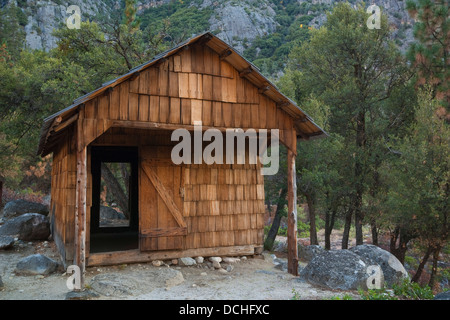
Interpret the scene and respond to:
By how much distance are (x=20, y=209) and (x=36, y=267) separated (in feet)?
30.6

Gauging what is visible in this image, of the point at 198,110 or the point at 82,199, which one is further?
the point at 198,110

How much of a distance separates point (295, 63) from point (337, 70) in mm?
3254

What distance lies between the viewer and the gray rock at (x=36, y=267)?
7.84 m

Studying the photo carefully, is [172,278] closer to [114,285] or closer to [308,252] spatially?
[114,285]

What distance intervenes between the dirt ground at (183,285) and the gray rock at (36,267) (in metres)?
0.17

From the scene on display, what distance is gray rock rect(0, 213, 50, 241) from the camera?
12.2 metres

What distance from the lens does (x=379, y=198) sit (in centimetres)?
1523

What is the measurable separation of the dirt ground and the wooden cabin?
0.56 m

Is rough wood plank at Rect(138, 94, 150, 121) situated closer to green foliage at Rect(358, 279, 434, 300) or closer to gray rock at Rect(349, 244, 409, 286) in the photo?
green foliage at Rect(358, 279, 434, 300)

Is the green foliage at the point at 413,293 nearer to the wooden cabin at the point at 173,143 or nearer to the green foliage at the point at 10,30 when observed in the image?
the wooden cabin at the point at 173,143

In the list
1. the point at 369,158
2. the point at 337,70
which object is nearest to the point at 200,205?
the point at 369,158

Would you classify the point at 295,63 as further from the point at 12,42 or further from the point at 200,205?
the point at 12,42

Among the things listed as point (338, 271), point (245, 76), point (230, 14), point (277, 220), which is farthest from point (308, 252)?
point (230, 14)

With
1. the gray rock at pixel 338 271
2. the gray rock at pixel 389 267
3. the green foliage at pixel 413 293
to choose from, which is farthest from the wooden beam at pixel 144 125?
the gray rock at pixel 389 267
